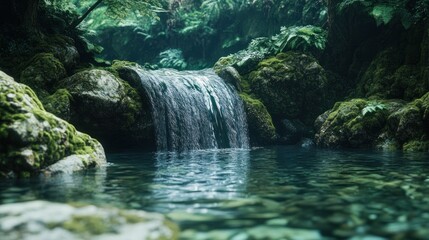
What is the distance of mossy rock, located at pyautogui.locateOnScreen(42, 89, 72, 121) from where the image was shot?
38.8 ft

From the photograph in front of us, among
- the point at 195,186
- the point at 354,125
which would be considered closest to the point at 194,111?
the point at 354,125

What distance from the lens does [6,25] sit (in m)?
13.5

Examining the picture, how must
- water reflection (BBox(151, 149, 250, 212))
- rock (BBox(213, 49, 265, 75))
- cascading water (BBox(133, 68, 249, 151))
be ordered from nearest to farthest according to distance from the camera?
water reflection (BBox(151, 149, 250, 212)) → cascading water (BBox(133, 68, 249, 151)) → rock (BBox(213, 49, 265, 75))

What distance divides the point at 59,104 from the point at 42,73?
57.0 inches

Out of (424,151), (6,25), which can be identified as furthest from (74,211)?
(6,25)

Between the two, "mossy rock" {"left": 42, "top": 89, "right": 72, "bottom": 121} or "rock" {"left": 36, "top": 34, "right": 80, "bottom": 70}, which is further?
"rock" {"left": 36, "top": 34, "right": 80, "bottom": 70}

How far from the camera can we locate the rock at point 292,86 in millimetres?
18672

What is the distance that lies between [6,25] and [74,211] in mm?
12473

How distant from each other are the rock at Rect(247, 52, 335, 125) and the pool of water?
11.4m

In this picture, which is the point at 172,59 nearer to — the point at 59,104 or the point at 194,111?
the point at 194,111

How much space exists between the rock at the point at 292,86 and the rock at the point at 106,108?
651cm

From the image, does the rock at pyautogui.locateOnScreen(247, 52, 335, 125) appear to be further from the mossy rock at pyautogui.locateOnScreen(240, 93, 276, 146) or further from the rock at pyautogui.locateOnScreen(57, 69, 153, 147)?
the rock at pyautogui.locateOnScreen(57, 69, 153, 147)

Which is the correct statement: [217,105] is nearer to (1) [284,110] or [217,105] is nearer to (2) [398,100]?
(1) [284,110]

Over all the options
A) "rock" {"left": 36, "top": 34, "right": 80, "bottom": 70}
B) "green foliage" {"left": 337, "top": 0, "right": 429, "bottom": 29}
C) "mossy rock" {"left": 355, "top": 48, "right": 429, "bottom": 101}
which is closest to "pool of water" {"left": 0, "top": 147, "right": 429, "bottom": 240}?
"rock" {"left": 36, "top": 34, "right": 80, "bottom": 70}
